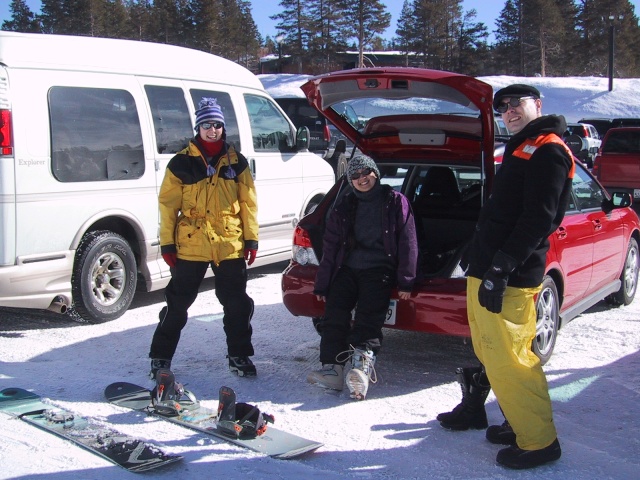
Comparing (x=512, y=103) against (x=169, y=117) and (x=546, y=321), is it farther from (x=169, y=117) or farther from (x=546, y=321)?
(x=169, y=117)

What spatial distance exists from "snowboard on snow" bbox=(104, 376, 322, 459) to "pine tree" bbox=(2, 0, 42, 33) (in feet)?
181

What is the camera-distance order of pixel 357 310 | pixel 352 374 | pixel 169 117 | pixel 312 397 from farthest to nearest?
1. pixel 169 117
2. pixel 357 310
3. pixel 312 397
4. pixel 352 374

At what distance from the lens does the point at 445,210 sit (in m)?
6.18

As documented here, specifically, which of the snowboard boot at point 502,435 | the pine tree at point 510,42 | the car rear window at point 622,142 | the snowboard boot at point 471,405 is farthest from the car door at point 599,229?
the pine tree at point 510,42

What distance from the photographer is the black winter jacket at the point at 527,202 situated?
3.25m

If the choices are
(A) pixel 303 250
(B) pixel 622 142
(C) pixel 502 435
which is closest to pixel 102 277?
(A) pixel 303 250

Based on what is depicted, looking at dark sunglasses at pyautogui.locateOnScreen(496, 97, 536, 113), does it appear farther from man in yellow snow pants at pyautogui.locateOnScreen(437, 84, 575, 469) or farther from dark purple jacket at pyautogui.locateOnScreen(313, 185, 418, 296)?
dark purple jacket at pyautogui.locateOnScreen(313, 185, 418, 296)

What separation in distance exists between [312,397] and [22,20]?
5765cm

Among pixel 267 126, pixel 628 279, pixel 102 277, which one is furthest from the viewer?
pixel 267 126

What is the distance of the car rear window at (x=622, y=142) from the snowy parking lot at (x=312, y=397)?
718cm

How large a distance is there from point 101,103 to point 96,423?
3052 millimetres

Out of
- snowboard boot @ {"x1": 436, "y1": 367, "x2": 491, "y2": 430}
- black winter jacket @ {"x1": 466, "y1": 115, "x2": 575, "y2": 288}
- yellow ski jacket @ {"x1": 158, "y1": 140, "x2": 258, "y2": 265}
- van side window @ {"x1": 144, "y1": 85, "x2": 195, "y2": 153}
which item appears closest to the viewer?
black winter jacket @ {"x1": 466, "y1": 115, "x2": 575, "y2": 288}

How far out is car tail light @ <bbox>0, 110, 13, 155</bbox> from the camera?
5.25m

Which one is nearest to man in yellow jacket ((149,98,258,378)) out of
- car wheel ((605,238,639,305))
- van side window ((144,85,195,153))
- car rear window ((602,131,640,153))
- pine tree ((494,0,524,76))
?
van side window ((144,85,195,153))
